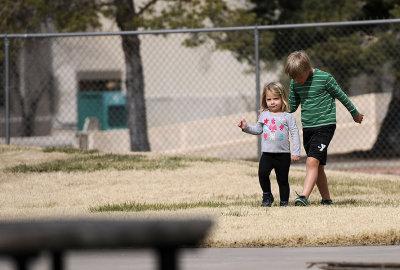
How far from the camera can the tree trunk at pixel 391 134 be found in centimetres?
1903

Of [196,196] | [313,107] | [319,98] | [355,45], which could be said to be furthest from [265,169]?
[355,45]

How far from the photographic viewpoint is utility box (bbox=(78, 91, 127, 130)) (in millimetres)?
26281

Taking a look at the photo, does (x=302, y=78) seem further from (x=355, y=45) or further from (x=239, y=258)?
(x=355, y=45)

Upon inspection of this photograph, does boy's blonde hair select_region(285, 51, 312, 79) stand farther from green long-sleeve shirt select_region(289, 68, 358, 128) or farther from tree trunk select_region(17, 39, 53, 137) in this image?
tree trunk select_region(17, 39, 53, 137)

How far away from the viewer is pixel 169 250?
2779 mm

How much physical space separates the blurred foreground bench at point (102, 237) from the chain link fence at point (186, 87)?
1335cm

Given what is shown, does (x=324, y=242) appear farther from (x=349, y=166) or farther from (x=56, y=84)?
(x=56, y=84)

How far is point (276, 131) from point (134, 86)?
10149mm

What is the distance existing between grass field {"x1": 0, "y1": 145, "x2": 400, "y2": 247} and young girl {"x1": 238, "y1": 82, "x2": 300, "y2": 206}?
1.26 ft

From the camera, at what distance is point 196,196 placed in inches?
363

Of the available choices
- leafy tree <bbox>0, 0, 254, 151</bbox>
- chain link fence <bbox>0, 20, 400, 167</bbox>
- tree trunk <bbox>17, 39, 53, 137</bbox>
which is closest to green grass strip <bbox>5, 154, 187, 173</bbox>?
chain link fence <bbox>0, 20, 400, 167</bbox>

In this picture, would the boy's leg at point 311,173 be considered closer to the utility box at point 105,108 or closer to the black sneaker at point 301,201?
the black sneaker at point 301,201

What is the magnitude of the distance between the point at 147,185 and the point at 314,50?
392 inches

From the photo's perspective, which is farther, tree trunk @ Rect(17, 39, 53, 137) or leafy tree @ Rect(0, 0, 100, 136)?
tree trunk @ Rect(17, 39, 53, 137)
